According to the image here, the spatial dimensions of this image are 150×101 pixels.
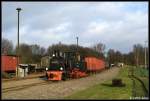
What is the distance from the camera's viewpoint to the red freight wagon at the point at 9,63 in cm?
5134

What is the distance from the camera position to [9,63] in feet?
176

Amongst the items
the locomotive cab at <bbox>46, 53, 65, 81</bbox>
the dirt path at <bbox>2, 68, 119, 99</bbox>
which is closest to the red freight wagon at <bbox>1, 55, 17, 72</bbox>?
the locomotive cab at <bbox>46, 53, 65, 81</bbox>

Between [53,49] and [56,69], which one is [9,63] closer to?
[56,69]

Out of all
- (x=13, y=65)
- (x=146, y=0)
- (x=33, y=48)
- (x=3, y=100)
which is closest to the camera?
(x=146, y=0)

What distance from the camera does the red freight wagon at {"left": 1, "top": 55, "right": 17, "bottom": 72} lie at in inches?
2021

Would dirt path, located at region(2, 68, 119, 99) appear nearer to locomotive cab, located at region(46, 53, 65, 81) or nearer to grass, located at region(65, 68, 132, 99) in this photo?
grass, located at region(65, 68, 132, 99)

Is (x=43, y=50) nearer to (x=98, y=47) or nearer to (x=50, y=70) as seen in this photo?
(x=98, y=47)

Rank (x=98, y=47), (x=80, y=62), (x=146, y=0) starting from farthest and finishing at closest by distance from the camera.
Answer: (x=98, y=47) < (x=80, y=62) < (x=146, y=0)

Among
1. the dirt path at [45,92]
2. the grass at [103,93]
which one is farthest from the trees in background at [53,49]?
the grass at [103,93]

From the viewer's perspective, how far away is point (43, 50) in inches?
6658

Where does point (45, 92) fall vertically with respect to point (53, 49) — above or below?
below

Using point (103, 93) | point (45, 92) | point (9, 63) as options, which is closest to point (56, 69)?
point (9, 63)

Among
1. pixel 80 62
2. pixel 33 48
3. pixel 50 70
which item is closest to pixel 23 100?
pixel 50 70

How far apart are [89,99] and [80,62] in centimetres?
3086
